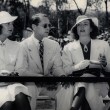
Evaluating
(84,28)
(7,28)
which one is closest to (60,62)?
(84,28)

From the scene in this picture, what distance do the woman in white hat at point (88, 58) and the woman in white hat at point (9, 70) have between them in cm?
57

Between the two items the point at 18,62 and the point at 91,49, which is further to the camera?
the point at 91,49

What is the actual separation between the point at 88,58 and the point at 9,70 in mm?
897

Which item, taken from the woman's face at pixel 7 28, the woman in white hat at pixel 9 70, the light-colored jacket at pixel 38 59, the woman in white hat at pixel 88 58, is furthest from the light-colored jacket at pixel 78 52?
the woman's face at pixel 7 28

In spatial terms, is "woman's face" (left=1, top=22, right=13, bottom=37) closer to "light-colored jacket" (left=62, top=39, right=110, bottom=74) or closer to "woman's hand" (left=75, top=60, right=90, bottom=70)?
"light-colored jacket" (left=62, top=39, right=110, bottom=74)

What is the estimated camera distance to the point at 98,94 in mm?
3732

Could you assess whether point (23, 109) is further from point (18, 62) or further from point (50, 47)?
point (50, 47)

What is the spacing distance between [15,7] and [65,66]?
33.6 feet

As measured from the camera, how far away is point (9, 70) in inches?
143

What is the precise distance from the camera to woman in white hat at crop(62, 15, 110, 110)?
3.64 m

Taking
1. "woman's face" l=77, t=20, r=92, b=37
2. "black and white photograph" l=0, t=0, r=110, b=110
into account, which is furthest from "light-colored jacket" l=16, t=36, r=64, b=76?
"woman's face" l=77, t=20, r=92, b=37

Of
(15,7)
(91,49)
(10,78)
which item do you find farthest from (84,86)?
(15,7)

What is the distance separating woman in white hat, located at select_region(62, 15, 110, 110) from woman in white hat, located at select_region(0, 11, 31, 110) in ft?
1.88

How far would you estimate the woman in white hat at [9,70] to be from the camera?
3.17 metres
